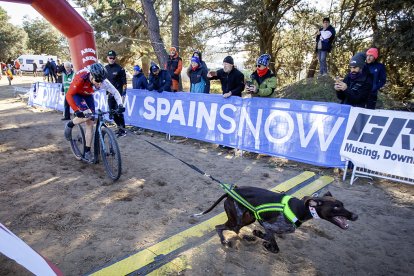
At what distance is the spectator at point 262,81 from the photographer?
6.73 m

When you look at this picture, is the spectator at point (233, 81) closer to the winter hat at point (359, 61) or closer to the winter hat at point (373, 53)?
the winter hat at point (359, 61)

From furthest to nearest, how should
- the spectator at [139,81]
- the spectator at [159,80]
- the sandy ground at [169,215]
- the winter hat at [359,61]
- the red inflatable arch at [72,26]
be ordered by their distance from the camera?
the spectator at [139,81] < the spectator at [159,80] < the red inflatable arch at [72,26] < the winter hat at [359,61] < the sandy ground at [169,215]

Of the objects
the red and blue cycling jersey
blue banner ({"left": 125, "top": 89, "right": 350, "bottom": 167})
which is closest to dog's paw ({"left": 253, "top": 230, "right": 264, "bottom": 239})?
blue banner ({"left": 125, "top": 89, "right": 350, "bottom": 167})

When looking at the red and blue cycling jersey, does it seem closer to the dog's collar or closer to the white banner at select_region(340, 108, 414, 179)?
the dog's collar

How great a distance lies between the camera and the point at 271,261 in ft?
10.3

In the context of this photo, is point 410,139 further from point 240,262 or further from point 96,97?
point 96,97

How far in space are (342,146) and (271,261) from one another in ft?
10.7

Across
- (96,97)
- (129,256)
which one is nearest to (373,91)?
(129,256)

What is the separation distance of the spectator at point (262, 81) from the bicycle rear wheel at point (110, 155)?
11.1 ft

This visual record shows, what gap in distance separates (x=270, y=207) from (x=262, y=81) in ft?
14.9

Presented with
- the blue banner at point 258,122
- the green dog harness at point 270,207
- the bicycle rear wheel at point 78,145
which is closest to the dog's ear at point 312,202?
the green dog harness at point 270,207

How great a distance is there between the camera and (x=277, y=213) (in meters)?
2.89

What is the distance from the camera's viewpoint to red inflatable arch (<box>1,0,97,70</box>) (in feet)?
26.7

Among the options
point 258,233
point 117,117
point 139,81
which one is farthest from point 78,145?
point 258,233
